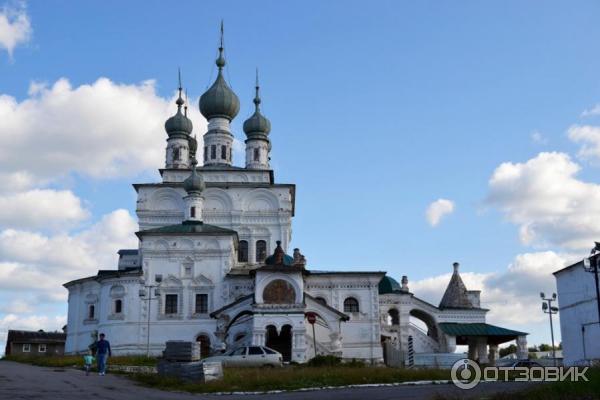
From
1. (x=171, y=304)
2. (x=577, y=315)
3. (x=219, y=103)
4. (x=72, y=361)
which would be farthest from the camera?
(x=219, y=103)

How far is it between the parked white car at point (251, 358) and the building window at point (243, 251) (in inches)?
709

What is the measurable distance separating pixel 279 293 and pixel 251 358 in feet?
32.5

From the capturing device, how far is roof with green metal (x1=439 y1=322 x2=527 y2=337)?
40062mm

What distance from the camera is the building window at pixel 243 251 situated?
42.8 meters

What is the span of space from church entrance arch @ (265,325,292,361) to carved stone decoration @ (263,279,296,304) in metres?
1.22

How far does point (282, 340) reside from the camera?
3459cm

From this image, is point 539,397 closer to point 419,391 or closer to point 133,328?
point 419,391

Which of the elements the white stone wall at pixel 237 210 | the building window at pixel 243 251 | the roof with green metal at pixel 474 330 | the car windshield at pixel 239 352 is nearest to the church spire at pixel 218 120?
the white stone wall at pixel 237 210

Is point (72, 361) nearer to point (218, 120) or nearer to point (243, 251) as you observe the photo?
point (243, 251)

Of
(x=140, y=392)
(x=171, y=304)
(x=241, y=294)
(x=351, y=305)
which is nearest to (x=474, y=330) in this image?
(x=351, y=305)

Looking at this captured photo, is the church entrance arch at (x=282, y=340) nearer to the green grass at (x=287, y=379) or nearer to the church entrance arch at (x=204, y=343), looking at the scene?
the church entrance arch at (x=204, y=343)

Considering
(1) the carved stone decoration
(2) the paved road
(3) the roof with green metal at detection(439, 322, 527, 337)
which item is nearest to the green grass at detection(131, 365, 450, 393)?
(2) the paved road

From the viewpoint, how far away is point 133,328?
122 feet

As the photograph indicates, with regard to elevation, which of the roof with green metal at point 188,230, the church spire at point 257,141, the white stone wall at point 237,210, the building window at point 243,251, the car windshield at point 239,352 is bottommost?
the car windshield at point 239,352
